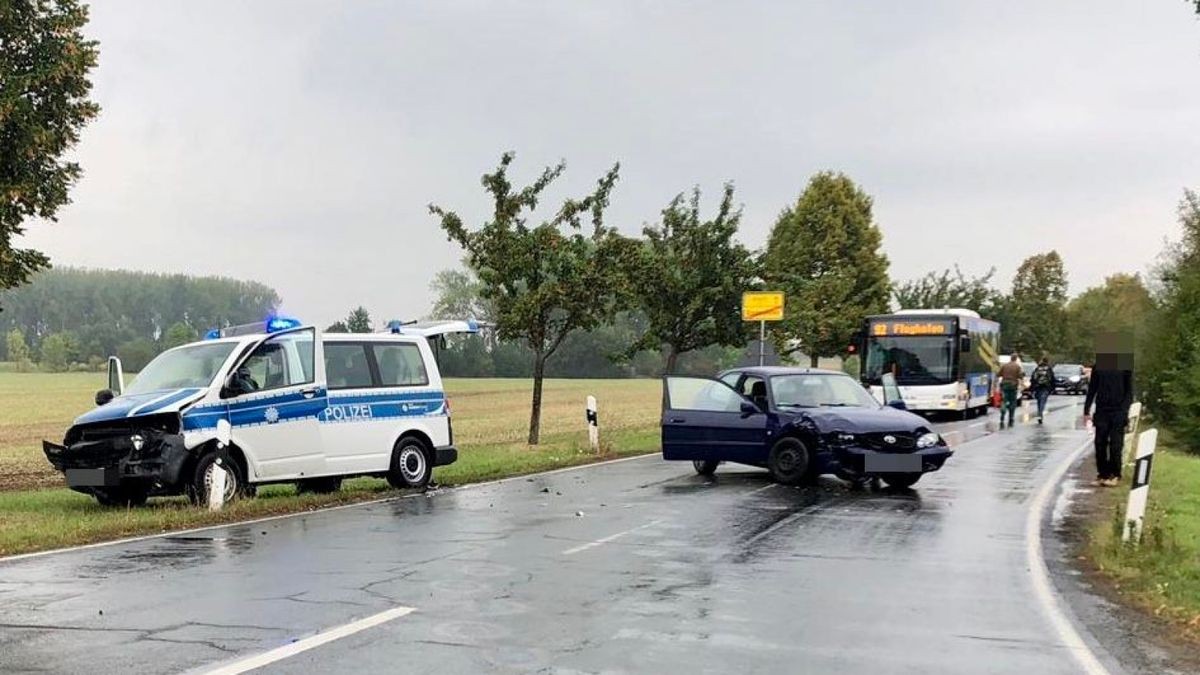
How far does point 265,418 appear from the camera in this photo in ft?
42.9

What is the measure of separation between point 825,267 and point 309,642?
1765 inches

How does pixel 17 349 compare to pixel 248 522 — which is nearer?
pixel 248 522

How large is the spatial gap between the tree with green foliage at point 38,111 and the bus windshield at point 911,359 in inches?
940

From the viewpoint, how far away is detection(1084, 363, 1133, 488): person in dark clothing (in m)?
14.5

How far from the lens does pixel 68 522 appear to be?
11.3 metres

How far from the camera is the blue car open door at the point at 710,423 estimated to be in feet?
50.2

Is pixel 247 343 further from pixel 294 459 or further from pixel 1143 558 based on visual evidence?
pixel 1143 558

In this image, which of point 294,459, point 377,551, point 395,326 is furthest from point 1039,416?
point 377,551

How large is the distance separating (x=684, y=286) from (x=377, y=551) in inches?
769

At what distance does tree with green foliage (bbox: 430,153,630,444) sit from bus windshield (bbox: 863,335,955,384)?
12572 millimetres

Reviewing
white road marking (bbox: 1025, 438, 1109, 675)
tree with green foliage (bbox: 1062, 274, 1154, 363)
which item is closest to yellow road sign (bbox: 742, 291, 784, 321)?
white road marking (bbox: 1025, 438, 1109, 675)

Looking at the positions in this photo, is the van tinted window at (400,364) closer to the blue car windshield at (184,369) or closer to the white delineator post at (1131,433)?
the blue car windshield at (184,369)

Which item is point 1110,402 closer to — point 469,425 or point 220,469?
point 220,469

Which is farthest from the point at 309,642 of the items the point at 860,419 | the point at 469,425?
the point at 469,425
